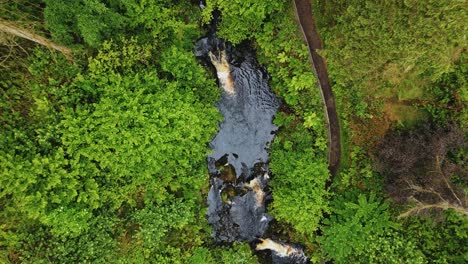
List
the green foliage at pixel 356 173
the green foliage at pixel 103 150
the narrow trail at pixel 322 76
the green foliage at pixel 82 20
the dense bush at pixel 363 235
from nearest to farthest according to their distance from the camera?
the green foliage at pixel 82 20 < the green foliage at pixel 103 150 < the dense bush at pixel 363 235 < the green foliage at pixel 356 173 < the narrow trail at pixel 322 76

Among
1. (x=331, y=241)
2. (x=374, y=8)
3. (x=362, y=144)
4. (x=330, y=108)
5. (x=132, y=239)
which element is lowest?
(x=132, y=239)

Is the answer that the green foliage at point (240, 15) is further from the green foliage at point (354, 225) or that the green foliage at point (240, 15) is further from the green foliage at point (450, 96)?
the green foliage at point (354, 225)

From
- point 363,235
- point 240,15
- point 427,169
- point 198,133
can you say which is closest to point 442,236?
point 363,235

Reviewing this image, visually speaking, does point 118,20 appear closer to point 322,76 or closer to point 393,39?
point 322,76

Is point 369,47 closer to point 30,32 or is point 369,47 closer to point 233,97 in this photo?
point 233,97

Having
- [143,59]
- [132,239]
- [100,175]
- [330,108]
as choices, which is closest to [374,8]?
[330,108]

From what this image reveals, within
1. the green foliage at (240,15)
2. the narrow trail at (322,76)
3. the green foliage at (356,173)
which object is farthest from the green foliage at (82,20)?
the green foliage at (356,173)
